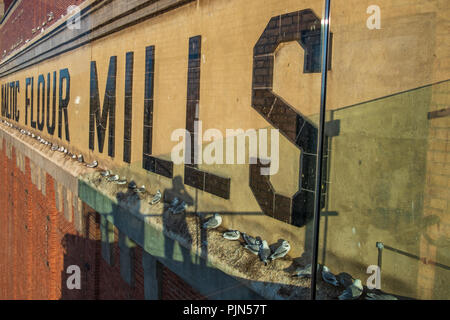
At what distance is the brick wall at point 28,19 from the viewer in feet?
35.4

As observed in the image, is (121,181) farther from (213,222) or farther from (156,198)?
(213,222)

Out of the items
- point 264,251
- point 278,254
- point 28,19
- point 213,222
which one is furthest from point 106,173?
point 28,19

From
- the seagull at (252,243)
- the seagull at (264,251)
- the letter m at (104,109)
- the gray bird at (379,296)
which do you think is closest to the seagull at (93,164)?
the letter m at (104,109)

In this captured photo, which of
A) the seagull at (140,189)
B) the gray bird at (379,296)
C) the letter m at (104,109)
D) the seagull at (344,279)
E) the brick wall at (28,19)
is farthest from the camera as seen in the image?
the brick wall at (28,19)

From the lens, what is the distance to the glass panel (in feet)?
6.92

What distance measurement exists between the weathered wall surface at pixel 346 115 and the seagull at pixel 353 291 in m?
0.09

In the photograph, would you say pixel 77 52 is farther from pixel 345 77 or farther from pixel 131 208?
pixel 345 77

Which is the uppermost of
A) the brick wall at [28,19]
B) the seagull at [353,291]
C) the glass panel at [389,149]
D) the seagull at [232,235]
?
the brick wall at [28,19]

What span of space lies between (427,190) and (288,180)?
1.05 m

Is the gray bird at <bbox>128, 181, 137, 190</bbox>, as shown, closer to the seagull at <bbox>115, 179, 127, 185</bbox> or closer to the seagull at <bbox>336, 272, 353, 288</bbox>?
the seagull at <bbox>115, 179, 127, 185</bbox>

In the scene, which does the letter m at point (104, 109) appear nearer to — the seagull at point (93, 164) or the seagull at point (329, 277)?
the seagull at point (93, 164)

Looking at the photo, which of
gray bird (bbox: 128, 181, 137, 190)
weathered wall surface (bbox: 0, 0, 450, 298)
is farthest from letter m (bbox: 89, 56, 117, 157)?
weathered wall surface (bbox: 0, 0, 450, 298)

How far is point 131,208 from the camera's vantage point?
4711 mm

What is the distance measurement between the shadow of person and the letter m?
228 centimetres
